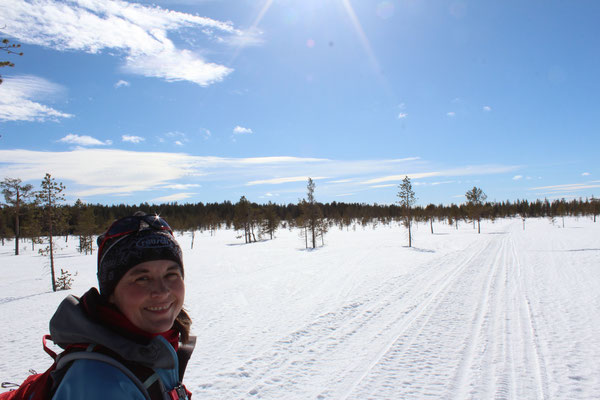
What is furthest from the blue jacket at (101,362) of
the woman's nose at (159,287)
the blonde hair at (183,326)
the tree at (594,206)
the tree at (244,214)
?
the tree at (594,206)

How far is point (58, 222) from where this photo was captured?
2230cm

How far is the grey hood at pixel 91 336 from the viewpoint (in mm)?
1262

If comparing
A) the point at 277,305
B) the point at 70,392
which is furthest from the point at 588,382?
the point at 277,305

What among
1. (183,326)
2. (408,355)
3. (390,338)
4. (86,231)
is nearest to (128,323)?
(183,326)

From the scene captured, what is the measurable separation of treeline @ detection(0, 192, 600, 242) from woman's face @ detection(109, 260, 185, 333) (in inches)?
14.0

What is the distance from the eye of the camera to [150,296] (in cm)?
155

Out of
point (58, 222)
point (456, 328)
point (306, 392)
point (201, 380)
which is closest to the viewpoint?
point (306, 392)

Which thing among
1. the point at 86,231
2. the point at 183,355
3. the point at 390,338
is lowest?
the point at 390,338

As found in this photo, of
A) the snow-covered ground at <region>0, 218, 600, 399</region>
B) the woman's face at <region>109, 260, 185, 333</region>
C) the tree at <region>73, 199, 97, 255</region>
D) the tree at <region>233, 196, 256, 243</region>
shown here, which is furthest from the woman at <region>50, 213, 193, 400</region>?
the tree at <region>233, 196, 256, 243</region>

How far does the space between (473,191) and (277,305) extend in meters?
71.0

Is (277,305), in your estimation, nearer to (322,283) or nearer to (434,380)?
(322,283)

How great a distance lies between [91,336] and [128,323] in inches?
8.6

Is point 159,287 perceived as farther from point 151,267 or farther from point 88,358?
point 88,358

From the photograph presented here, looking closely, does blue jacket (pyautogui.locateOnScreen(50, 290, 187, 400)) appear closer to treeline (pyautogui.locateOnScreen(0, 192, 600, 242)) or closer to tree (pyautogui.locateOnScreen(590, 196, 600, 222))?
treeline (pyautogui.locateOnScreen(0, 192, 600, 242))
